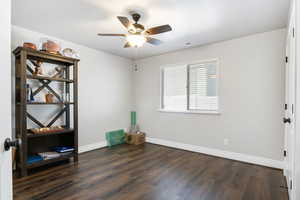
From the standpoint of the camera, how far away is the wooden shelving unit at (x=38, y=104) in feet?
7.95

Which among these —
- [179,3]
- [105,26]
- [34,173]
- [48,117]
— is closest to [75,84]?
[48,117]

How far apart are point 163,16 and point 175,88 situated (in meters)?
2.11

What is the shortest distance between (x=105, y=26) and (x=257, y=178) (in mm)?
3435

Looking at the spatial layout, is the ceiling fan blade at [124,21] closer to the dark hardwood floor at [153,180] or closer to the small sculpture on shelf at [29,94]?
the small sculpture on shelf at [29,94]

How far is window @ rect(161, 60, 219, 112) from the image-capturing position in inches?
143

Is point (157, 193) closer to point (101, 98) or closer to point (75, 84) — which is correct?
point (75, 84)

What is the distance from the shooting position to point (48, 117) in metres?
3.14

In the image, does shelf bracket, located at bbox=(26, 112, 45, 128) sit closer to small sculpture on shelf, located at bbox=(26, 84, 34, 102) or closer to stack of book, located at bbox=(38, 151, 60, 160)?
small sculpture on shelf, located at bbox=(26, 84, 34, 102)

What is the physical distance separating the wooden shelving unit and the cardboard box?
1.61m

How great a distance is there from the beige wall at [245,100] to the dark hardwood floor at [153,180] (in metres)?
Answer: 0.45

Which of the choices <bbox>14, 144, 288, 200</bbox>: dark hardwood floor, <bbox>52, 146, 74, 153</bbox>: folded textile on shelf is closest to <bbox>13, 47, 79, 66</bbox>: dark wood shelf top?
<bbox>52, 146, 74, 153</bbox>: folded textile on shelf

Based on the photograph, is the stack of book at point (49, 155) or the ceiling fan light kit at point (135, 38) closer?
the ceiling fan light kit at point (135, 38)

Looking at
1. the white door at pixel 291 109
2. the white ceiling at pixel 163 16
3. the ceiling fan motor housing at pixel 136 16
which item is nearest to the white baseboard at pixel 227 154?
the white door at pixel 291 109

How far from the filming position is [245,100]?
3.14 metres
